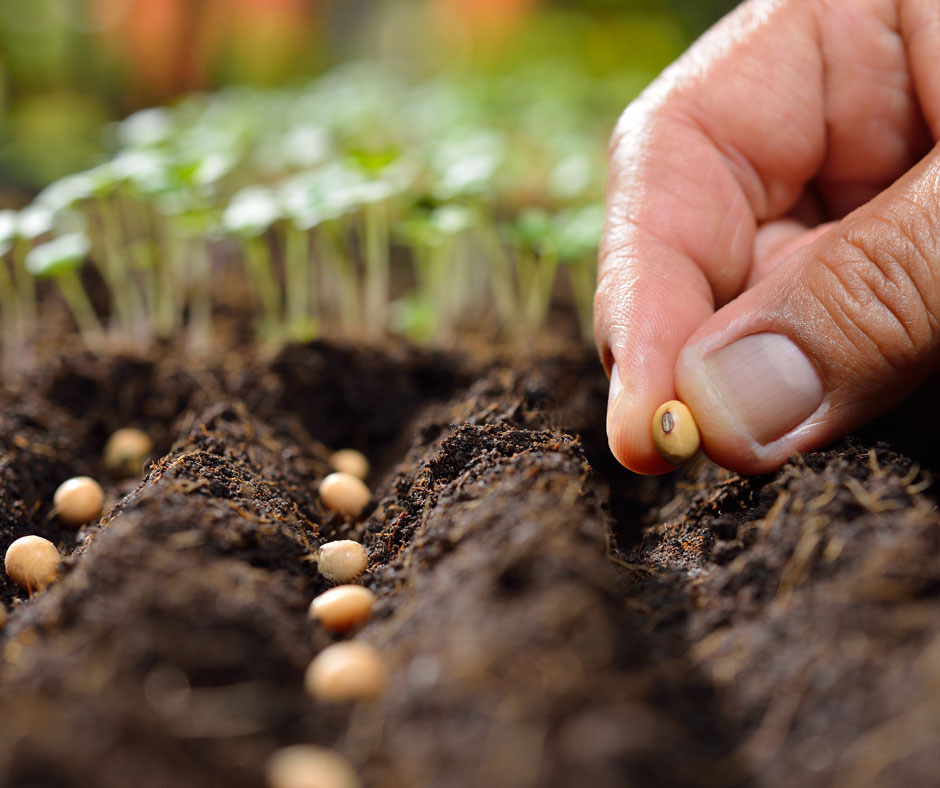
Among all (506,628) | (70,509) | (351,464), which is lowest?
(351,464)

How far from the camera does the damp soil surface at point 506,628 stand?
0.69 m

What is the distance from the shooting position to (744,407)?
3.75ft

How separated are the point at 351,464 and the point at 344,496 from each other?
18cm

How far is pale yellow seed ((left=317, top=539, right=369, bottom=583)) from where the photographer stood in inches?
43.4

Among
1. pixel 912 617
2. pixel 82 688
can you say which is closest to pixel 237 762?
pixel 82 688

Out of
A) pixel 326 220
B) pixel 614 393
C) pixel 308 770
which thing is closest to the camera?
pixel 308 770

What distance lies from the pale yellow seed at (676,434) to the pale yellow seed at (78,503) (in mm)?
917

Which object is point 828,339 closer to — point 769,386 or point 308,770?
point 769,386

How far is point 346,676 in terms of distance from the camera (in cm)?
81

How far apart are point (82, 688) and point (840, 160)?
1.55 meters

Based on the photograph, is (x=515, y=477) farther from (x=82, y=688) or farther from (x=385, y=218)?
(x=385, y=218)

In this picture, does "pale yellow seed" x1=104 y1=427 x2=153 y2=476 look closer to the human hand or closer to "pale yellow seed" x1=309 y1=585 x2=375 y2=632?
"pale yellow seed" x1=309 y1=585 x2=375 y2=632

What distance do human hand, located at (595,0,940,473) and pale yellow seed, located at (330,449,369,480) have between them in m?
0.49

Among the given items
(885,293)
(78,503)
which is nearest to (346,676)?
(78,503)
